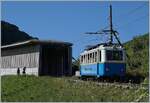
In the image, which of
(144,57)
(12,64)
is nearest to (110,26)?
(144,57)

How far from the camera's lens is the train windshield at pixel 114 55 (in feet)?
94.7

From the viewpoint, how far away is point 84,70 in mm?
33812

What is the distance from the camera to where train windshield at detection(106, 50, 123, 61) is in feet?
94.7

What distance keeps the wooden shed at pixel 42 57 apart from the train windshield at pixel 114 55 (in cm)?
1046

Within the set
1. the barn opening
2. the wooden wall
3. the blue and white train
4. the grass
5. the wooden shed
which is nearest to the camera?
the grass

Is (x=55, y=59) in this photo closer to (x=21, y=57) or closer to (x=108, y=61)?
(x=21, y=57)

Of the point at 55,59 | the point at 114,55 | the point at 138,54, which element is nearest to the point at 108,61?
the point at 114,55

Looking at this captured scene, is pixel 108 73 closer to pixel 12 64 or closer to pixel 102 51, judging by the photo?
pixel 102 51

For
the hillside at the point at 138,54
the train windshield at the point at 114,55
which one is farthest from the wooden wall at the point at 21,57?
the train windshield at the point at 114,55

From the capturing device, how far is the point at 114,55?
29.2m

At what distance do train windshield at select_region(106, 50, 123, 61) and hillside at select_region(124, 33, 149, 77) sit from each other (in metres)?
4.68

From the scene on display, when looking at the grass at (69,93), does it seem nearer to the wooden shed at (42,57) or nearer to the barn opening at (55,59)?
the wooden shed at (42,57)

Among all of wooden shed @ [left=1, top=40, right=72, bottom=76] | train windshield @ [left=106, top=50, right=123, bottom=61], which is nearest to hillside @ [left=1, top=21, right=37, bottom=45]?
wooden shed @ [left=1, top=40, right=72, bottom=76]

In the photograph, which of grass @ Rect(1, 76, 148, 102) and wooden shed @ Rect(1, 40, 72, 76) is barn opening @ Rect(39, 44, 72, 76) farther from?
grass @ Rect(1, 76, 148, 102)
